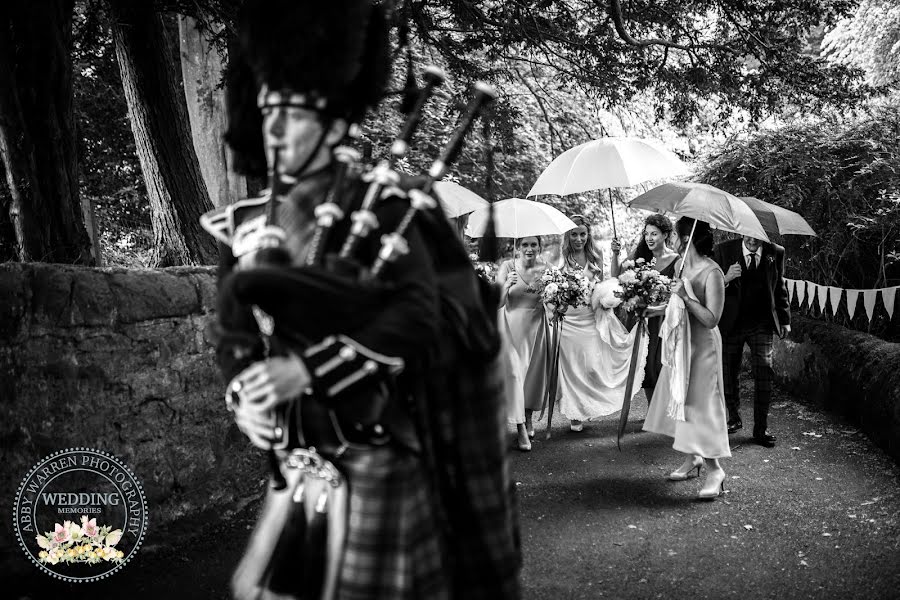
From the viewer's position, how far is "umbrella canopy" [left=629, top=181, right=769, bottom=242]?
5.69 metres

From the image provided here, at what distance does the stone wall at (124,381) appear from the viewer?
3.50 m

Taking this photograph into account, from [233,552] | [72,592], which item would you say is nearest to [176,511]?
[233,552]

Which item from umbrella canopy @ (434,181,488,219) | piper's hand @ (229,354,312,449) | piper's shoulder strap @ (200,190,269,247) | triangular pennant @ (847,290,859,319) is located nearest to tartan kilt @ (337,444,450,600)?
piper's hand @ (229,354,312,449)

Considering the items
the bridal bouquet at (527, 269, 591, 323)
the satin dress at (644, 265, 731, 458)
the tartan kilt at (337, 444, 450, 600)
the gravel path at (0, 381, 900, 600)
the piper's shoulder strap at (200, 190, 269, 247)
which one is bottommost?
the gravel path at (0, 381, 900, 600)

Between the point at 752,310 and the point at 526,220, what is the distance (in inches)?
95.4

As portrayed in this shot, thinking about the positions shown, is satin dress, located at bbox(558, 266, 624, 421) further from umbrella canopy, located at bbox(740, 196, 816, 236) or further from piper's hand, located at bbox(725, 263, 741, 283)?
umbrella canopy, located at bbox(740, 196, 816, 236)

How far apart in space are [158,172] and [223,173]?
1914 millimetres

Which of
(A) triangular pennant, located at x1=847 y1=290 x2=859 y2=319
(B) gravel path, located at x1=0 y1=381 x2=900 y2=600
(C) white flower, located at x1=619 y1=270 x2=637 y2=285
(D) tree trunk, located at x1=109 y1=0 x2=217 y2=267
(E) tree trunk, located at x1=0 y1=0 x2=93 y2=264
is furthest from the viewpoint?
(A) triangular pennant, located at x1=847 y1=290 x2=859 y2=319

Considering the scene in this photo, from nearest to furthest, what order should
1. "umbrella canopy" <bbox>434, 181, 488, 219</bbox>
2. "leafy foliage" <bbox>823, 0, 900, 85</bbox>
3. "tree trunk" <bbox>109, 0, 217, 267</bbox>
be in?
"tree trunk" <bbox>109, 0, 217, 267</bbox> → "umbrella canopy" <bbox>434, 181, 488, 219</bbox> → "leafy foliage" <bbox>823, 0, 900, 85</bbox>

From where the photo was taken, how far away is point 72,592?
11.9 ft

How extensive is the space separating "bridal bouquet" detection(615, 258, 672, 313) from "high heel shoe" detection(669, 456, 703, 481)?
130 cm

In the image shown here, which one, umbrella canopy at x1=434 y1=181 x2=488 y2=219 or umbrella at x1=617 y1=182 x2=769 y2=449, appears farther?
umbrella canopy at x1=434 y1=181 x2=488 y2=219

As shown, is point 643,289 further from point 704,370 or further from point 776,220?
point 776,220

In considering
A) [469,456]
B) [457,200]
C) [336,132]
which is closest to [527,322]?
[457,200]
